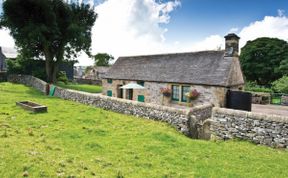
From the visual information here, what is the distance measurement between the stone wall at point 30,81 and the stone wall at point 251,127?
70.1 feet

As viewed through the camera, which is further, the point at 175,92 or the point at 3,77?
the point at 3,77

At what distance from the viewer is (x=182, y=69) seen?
2041 centimetres

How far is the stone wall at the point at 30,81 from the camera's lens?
26.5m

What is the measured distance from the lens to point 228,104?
17625 millimetres

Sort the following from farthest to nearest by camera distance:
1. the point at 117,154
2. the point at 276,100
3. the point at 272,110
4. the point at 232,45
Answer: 1. the point at 276,100
2. the point at 272,110
3. the point at 232,45
4. the point at 117,154

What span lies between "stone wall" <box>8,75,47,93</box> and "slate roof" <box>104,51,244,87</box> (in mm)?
8355

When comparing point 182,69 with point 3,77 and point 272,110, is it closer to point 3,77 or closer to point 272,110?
point 272,110

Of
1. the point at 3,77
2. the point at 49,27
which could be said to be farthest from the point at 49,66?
the point at 3,77

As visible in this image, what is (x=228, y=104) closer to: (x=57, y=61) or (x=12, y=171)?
(x=12, y=171)

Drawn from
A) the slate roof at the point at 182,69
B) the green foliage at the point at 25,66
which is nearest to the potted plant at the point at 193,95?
the slate roof at the point at 182,69

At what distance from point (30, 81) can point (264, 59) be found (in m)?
47.8

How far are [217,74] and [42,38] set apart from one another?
23.5m

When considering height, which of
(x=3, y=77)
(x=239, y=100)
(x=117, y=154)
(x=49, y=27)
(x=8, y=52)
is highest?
(x=49, y=27)

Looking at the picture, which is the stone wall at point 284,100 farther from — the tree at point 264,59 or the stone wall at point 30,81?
the stone wall at point 30,81
